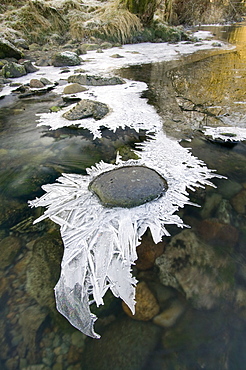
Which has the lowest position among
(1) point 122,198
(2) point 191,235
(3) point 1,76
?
(2) point 191,235

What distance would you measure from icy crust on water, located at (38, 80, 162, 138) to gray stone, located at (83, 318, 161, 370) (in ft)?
8.26

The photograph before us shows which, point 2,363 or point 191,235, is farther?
point 191,235

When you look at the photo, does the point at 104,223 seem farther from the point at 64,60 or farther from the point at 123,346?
the point at 64,60

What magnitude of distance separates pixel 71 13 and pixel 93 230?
1631 cm

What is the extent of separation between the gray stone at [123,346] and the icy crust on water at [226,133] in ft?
8.55

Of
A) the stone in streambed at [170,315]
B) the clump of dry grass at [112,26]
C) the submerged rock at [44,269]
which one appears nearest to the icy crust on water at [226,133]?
the stone in streambed at [170,315]

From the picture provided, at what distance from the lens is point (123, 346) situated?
121cm


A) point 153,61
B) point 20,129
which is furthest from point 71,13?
A: point 20,129

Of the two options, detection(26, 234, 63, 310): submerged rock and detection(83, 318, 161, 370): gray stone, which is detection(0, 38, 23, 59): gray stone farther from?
detection(83, 318, 161, 370): gray stone

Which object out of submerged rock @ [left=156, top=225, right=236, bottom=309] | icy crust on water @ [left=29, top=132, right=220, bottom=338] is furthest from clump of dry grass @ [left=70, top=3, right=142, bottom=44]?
submerged rock @ [left=156, top=225, right=236, bottom=309]

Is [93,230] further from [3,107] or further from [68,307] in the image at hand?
[3,107]

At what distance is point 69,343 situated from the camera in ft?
4.01

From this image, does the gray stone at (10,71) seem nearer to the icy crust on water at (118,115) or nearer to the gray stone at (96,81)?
the gray stone at (96,81)

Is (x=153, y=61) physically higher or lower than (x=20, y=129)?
higher
